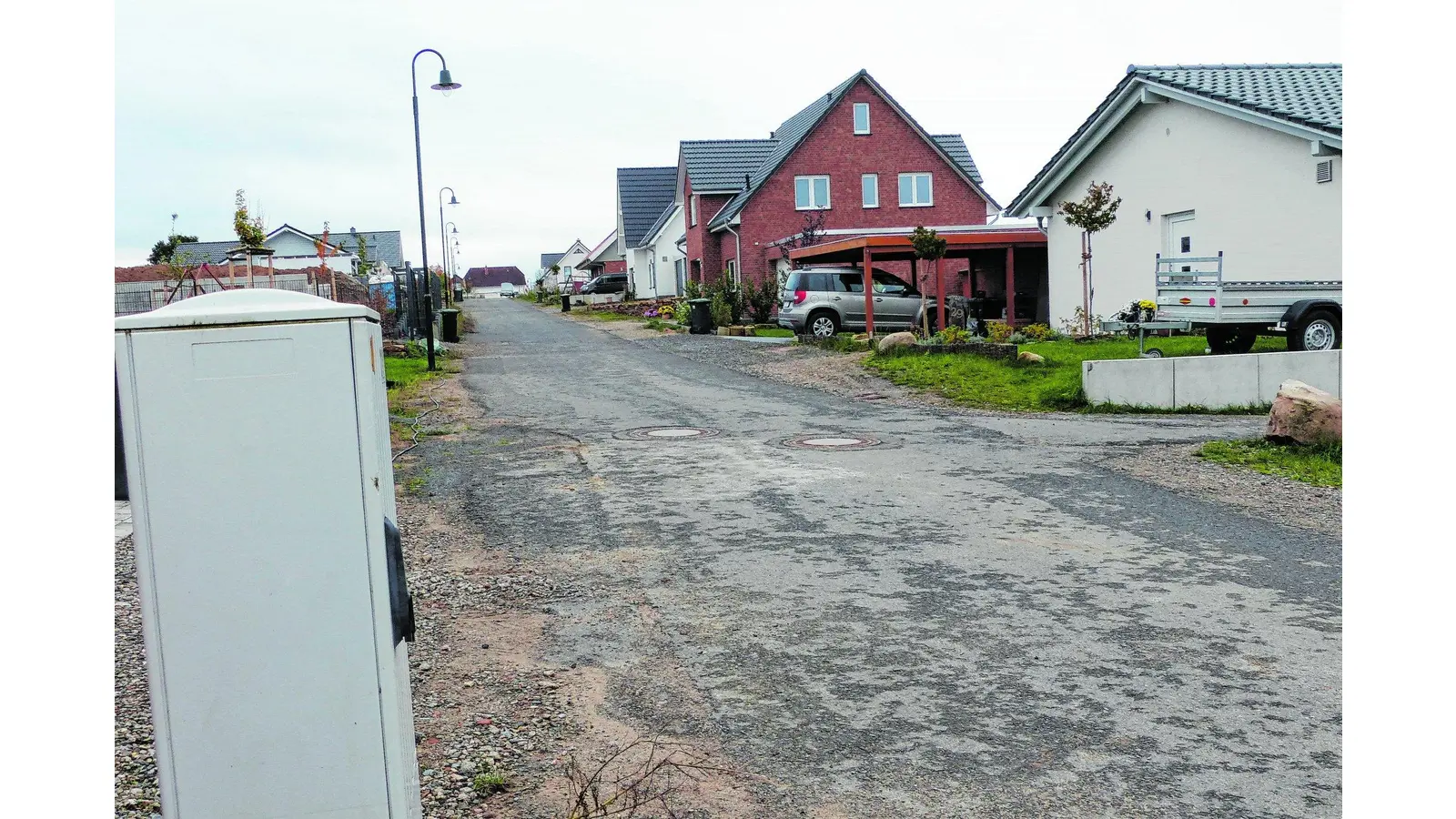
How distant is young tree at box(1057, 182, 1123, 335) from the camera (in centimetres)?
2158

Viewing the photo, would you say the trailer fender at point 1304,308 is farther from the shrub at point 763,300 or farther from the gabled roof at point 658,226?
the gabled roof at point 658,226

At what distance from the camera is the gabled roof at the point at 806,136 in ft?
136

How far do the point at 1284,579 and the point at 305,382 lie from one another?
17.9ft

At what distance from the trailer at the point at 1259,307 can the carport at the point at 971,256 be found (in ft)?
25.0

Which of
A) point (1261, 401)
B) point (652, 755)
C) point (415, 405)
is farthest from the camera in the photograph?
point (415, 405)

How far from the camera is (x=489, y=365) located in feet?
74.7

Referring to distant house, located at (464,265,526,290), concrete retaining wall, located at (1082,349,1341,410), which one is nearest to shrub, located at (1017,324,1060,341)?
concrete retaining wall, located at (1082,349,1341,410)

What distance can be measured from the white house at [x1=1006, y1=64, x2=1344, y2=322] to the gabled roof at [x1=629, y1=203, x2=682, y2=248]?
93.4 ft

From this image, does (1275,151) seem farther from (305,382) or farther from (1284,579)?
(305,382)

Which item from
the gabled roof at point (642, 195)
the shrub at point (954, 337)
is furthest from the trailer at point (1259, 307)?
the gabled roof at point (642, 195)

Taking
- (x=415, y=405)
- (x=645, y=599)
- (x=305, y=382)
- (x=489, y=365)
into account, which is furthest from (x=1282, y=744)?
(x=489, y=365)

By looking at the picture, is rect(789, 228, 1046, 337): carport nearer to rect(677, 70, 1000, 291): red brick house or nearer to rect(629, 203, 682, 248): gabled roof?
rect(677, 70, 1000, 291): red brick house

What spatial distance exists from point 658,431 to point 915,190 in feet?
107

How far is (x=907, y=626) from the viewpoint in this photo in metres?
5.23
